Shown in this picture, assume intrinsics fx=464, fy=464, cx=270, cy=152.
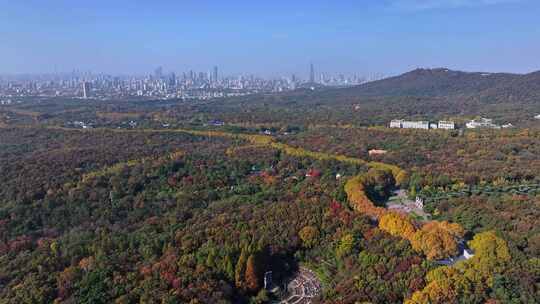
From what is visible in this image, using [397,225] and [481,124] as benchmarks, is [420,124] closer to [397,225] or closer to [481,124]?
[481,124]

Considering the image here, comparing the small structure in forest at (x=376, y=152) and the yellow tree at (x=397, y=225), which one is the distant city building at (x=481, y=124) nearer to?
the small structure in forest at (x=376, y=152)

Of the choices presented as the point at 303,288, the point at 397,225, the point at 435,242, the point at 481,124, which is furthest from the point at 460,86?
the point at 303,288

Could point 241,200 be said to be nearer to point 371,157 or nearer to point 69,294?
point 69,294

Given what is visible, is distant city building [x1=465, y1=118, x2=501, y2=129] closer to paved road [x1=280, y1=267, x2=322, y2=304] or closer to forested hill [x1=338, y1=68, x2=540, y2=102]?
forested hill [x1=338, y1=68, x2=540, y2=102]

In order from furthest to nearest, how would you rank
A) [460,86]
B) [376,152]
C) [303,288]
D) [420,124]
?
[460,86]
[420,124]
[376,152]
[303,288]

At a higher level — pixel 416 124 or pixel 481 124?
pixel 481 124

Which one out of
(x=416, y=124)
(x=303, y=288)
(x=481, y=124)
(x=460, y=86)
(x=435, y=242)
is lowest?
(x=303, y=288)

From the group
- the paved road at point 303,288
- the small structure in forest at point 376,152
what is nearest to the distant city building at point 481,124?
the small structure in forest at point 376,152
